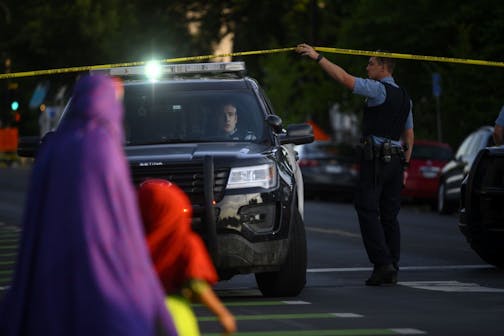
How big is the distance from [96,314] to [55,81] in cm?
5492

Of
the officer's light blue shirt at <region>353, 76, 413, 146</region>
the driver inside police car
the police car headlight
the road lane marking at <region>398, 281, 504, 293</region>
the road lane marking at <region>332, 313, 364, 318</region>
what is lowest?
→ the road lane marking at <region>398, 281, 504, 293</region>

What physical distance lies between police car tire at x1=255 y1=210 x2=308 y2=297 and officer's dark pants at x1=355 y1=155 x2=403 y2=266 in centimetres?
118

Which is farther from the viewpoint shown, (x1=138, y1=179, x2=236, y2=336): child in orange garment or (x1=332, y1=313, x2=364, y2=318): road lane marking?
(x1=332, y1=313, x2=364, y2=318): road lane marking

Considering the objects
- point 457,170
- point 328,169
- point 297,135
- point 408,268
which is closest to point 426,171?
point 328,169

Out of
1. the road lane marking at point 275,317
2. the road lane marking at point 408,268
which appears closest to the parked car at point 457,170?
the road lane marking at point 408,268

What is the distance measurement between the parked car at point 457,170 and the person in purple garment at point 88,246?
20.9 meters

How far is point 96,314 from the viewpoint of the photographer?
18.5 ft

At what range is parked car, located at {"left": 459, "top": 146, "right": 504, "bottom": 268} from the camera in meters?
15.7

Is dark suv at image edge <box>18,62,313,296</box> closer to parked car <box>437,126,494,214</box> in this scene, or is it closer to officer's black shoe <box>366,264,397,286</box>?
officer's black shoe <box>366,264,397,286</box>

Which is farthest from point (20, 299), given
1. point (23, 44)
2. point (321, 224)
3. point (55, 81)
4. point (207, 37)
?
point (23, 44)

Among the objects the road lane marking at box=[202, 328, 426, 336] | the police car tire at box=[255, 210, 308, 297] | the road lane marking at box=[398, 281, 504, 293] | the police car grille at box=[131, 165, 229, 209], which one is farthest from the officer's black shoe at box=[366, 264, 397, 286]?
the road lane marking at box=[202, 328, 426, 336]

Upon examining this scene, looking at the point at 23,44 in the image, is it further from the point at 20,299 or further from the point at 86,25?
the point at 20,299

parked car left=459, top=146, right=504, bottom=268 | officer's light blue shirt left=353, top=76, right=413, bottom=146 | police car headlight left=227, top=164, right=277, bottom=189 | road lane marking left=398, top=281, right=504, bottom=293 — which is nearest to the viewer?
police car headlight left=227, top=164, right=277, bottom=189

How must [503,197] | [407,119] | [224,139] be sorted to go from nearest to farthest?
[224,139]
[407,119]
[503,197]
